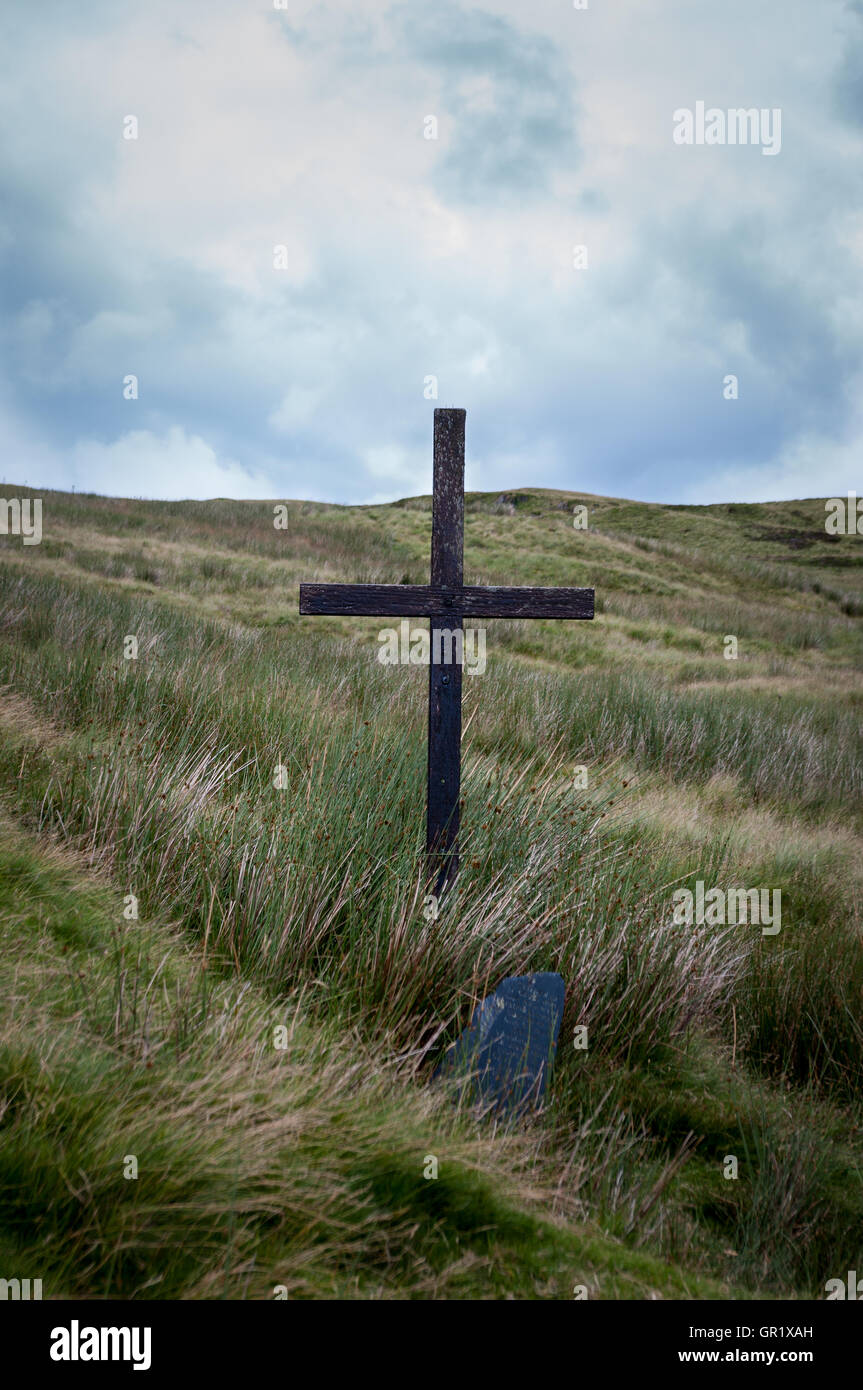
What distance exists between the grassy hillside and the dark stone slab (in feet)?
0.41

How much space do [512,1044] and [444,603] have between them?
2.20 meters

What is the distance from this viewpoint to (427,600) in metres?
4.17

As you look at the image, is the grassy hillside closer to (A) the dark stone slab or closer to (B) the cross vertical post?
(A) the dark stone slab

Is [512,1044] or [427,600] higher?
[427,600]

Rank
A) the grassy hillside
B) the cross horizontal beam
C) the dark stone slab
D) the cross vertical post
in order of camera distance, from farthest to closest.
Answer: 1. the cross horizontal beam
2. the cross vertical post
3. the dark stone slab
4. the grassy hillside

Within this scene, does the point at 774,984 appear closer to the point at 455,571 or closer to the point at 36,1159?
the point at 455,571

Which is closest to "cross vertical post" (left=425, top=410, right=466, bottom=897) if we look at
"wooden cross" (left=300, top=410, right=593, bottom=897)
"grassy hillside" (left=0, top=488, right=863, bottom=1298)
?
"wooden cross" (left=300, top=410, right=593, bottom=897)

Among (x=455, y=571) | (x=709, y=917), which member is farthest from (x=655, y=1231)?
(x=455, y=571)

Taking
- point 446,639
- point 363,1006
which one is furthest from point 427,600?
point 363,1006

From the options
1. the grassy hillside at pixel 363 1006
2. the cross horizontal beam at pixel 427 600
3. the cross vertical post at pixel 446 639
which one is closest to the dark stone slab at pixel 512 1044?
the grassy hillside at pixel 363 1006

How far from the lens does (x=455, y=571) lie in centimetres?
421

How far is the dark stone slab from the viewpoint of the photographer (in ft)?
8.82

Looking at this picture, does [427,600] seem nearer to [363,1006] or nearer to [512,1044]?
[363,1006]
